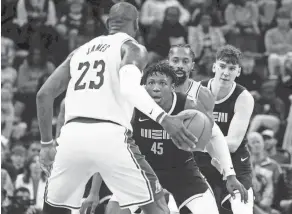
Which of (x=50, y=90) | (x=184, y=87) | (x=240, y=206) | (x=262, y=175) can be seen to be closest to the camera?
(x=50, y=90)

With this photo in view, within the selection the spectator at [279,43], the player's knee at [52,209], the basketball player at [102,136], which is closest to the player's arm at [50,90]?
the basketball player at [102,136]

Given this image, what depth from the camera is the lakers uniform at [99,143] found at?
5.04 m

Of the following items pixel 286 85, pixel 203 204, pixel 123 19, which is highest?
pixel 123 19

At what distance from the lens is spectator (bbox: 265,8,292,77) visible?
44.0 ft

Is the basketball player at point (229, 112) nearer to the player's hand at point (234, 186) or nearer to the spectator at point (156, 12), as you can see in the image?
the player's hand at point (234, 186)

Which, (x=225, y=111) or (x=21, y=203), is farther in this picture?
(x=21, y=203)

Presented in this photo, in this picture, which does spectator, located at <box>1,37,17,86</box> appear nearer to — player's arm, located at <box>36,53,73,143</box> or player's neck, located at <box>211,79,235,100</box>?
player's neck, located at <box>211,79,235,100</box>

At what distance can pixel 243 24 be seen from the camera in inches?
548

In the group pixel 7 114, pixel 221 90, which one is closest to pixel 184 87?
pixel 221 90

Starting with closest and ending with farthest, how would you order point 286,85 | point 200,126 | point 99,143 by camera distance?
point 99,143, point 200,126, point 286,85

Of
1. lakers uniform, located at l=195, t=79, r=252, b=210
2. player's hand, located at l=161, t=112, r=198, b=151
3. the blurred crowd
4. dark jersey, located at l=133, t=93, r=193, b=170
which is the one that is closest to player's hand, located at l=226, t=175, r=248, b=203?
dark jersey, located at l=133, t=93, r=193, b=170

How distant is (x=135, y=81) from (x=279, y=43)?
9.24 m

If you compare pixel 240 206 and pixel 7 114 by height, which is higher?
pixel 240 206

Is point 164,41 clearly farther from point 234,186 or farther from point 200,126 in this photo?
point 200,126
